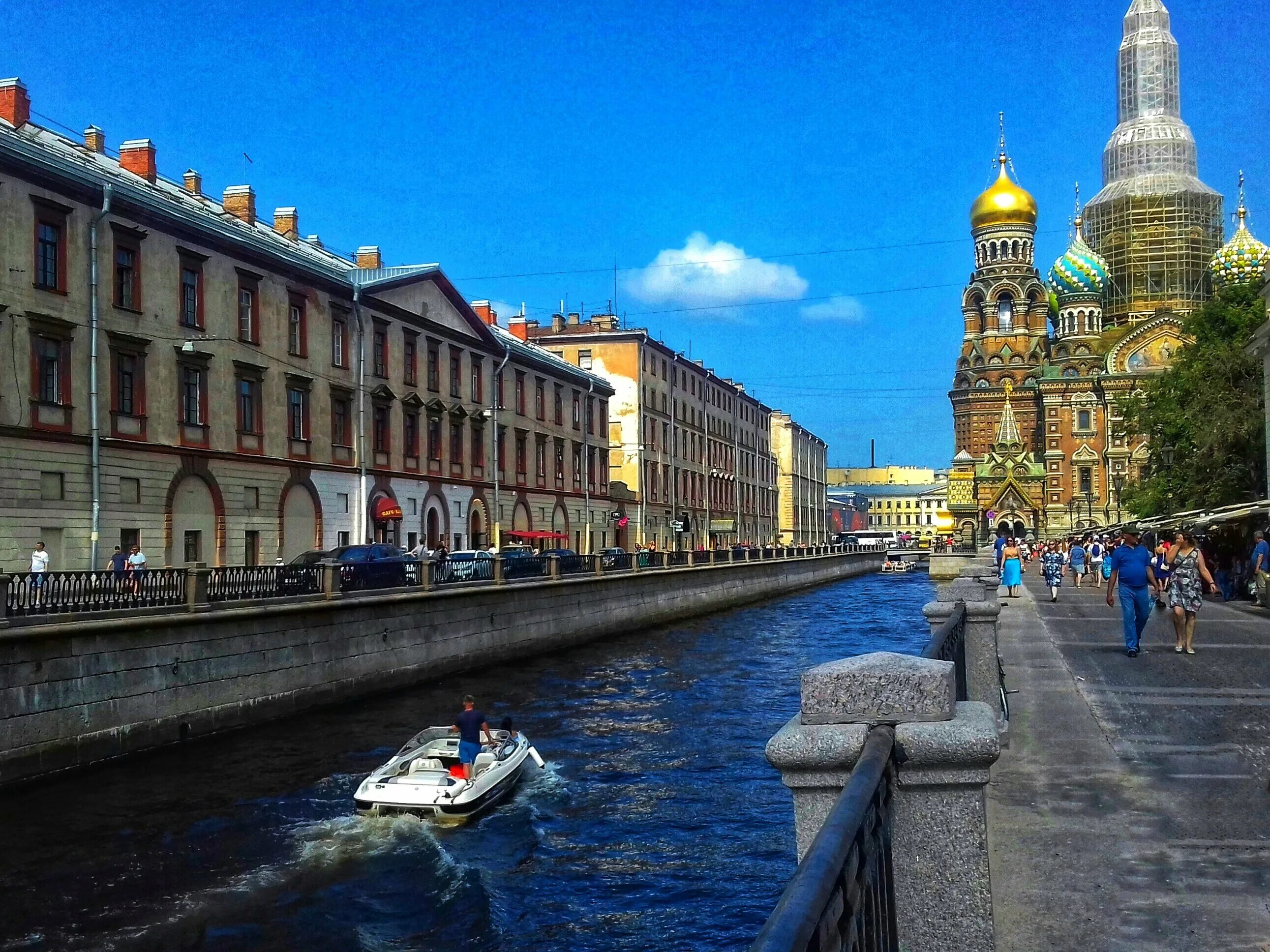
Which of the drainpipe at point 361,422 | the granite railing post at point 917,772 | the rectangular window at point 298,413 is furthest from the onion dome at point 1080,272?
the granite railing post at point 917,772

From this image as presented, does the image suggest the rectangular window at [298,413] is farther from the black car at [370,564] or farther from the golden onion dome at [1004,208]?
the golden onion dome at [1004,208]

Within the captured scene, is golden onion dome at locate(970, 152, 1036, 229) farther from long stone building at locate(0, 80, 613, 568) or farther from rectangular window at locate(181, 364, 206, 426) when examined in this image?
rectangular window at locate(181, 364, 206, 426)

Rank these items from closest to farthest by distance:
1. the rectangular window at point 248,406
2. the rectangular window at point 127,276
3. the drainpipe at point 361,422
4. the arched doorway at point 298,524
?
the rectangular window at point 127,276, the rectangular window at point 248,406, the arched doorway at point 298,524, the drainpipe at point 361,422

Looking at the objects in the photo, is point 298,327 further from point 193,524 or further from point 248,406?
point 193,524

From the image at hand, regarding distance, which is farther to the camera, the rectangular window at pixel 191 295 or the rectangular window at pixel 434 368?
the rectangular window at pixel 434 368

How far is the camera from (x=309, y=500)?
134 ft

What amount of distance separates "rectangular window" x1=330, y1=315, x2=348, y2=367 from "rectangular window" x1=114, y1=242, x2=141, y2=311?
9.92 meters

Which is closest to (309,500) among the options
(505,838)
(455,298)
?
(455,298)

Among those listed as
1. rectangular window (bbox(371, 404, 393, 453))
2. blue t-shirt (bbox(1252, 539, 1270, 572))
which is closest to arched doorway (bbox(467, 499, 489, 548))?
rectangular window (bbox(371, 404, 393, 453))

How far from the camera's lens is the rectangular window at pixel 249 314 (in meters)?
37.4

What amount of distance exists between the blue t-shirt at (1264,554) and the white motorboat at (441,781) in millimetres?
18401

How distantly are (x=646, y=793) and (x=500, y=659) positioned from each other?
1749 centimetres

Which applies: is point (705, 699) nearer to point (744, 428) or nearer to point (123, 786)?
point (123, 786)

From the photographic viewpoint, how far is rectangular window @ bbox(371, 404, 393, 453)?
45062 mm
